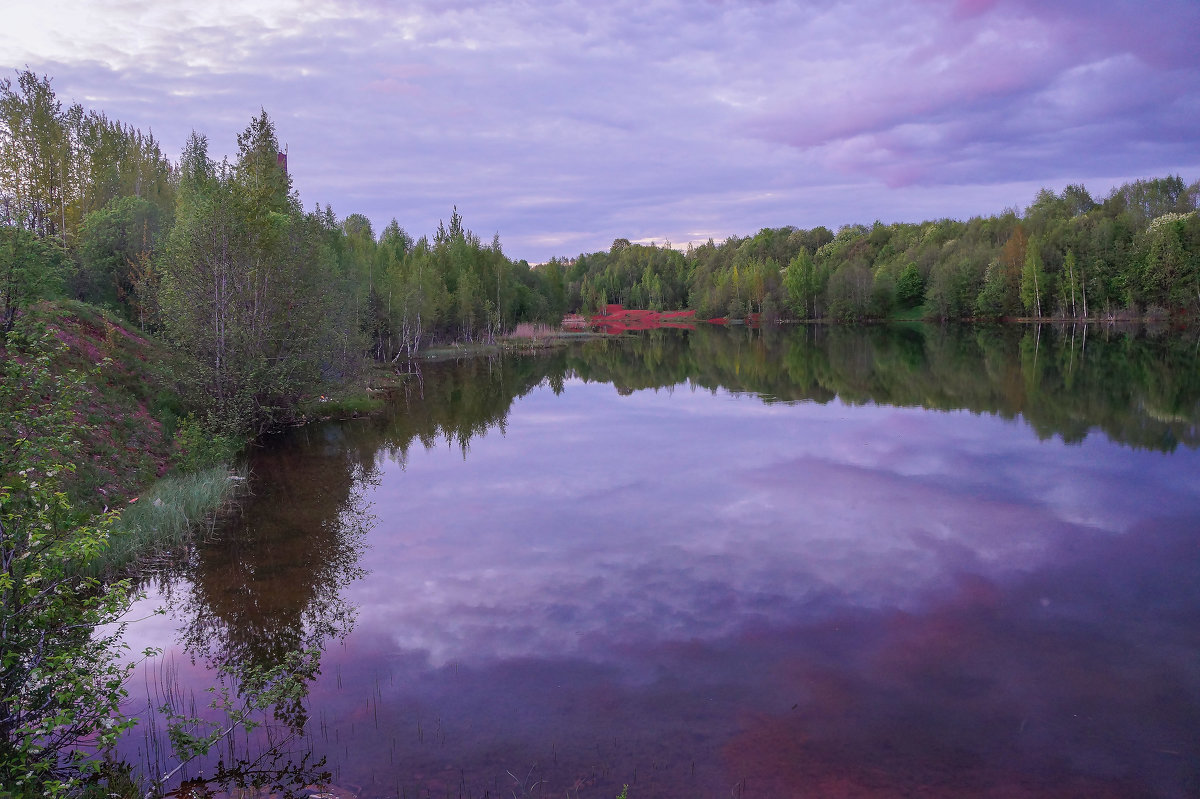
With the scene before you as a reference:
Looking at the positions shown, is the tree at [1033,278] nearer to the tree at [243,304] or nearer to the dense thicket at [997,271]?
the dense thicket at [997,271]

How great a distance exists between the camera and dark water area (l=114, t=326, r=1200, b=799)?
7105 mm

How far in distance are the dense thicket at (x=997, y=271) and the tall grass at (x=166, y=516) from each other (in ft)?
281

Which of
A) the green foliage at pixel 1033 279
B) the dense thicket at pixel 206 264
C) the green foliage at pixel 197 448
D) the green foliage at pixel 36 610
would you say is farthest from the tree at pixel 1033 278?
the green foliage at pixel 36 610

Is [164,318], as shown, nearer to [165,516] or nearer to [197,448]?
[197,448]

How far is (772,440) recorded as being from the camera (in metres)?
22.3

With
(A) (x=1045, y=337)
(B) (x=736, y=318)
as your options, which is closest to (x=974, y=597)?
(A) (x=1045, y=337)

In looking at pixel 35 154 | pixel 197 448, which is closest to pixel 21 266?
pixel 197 448

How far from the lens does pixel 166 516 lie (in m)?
13.6

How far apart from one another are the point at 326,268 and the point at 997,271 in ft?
287

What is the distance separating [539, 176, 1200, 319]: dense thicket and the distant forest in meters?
0.27

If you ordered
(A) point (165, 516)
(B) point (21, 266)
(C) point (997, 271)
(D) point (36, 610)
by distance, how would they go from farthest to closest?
(C) point (997, 271) → (B) point (21, 266) → (A) point (165, 516) → (D) point (36, 610)

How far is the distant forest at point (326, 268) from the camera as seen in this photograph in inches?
854

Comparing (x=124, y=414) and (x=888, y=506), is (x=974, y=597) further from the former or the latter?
(x=124, y=414)

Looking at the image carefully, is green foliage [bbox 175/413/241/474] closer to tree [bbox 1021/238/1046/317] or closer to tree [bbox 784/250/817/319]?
tree [bbox 1021/238/1046/317]
